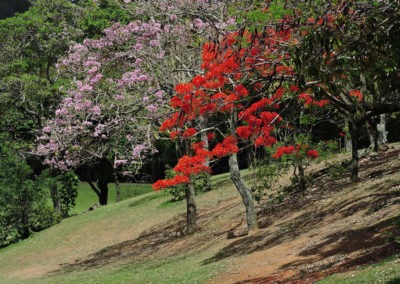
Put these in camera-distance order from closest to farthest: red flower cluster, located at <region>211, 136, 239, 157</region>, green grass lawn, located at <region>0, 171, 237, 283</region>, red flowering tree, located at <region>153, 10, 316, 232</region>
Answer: red flowering tree, located at <region>153, 10, 316, 232</region> → red flower cluster, located at <region>211, 136, 239, 157</region> → green grass lawn, located at <region>0, 171, 237, 283</region>

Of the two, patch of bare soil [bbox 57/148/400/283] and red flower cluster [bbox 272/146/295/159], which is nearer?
patch of bare soil [bbox 57/148/400/283]

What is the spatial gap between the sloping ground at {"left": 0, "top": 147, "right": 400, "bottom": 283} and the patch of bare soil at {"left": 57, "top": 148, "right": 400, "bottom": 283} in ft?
0.16

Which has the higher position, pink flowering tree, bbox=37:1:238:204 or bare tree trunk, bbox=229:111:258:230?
pink flowering tree, bbox=37:1:238:204

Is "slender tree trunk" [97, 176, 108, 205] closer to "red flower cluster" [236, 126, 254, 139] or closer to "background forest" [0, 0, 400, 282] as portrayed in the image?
"background forest" [0, 0, 400, 282]

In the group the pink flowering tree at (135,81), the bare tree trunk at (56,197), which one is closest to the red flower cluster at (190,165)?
the pink flowering tree at (135,81)

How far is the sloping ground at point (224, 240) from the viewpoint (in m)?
13.2

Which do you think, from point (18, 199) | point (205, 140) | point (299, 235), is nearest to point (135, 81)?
point (205, 140)

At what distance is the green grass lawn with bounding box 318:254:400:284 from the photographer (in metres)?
8.74

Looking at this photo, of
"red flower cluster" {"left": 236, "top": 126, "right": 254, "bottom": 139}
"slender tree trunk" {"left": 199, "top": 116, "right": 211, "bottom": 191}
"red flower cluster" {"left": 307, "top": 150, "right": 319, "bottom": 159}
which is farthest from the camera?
"slender tree trunk" {"left": 199, "top": 116, "right": 211, "bottom": 191}

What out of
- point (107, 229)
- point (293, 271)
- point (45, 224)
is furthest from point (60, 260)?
point (293, 271)

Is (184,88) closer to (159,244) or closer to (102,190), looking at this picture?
(159,244)

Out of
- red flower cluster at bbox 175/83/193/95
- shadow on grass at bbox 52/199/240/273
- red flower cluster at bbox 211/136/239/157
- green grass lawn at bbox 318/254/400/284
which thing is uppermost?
red flower cluster at bbox 175/83/193/95

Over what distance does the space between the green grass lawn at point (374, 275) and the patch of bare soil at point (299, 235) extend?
78 centimetres

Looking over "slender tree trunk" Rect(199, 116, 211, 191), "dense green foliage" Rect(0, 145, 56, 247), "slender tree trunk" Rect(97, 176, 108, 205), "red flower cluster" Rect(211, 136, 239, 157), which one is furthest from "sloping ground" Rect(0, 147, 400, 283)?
"slender tree trunk" Rect(97, 176, 108, 205)
